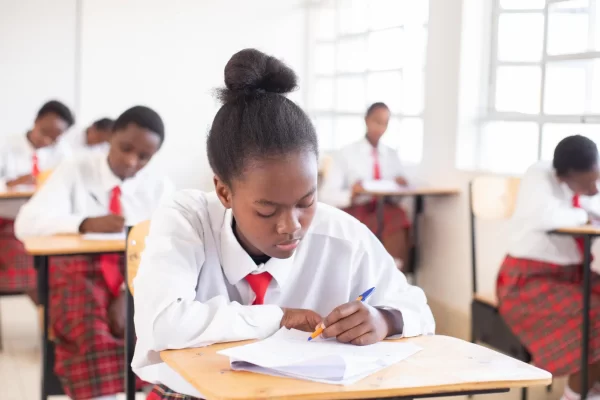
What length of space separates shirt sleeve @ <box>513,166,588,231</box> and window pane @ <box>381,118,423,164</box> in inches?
71.8

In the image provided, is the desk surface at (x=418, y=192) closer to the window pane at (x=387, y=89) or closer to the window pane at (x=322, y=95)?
the window pane at (x=387, y=89)

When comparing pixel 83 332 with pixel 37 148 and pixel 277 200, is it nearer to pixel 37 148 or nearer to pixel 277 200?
pixel 277 200

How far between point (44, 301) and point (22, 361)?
1517 mm

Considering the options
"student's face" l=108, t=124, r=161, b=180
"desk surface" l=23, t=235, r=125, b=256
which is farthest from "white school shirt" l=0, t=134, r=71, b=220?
"desk surface" l=23, t=235, r=125, b=256

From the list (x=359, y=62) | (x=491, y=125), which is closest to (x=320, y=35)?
(x=359, y=62)

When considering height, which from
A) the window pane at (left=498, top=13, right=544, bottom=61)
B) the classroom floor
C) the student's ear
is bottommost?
the classroom floor

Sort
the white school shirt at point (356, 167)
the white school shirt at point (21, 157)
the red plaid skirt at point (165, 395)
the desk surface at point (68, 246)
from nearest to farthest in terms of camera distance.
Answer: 1. the red plaid skirt at point (165, 395)
2. the desk surface at point (68, 246)
3. the white school shirt at point (356, 167)
4. the white school shirt at point (21, 157)

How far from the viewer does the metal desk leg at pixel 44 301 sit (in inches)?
104

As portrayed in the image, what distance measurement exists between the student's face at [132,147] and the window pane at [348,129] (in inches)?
151

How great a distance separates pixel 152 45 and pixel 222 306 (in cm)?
672

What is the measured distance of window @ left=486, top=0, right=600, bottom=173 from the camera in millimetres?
4047

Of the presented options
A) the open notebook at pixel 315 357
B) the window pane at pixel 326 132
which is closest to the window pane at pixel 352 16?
the window pane at pixel 326 132

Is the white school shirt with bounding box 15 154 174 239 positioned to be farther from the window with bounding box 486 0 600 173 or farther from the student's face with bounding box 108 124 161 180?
the window with bounding box 486 0 600 173

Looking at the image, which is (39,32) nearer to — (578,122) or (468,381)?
(578,122)
